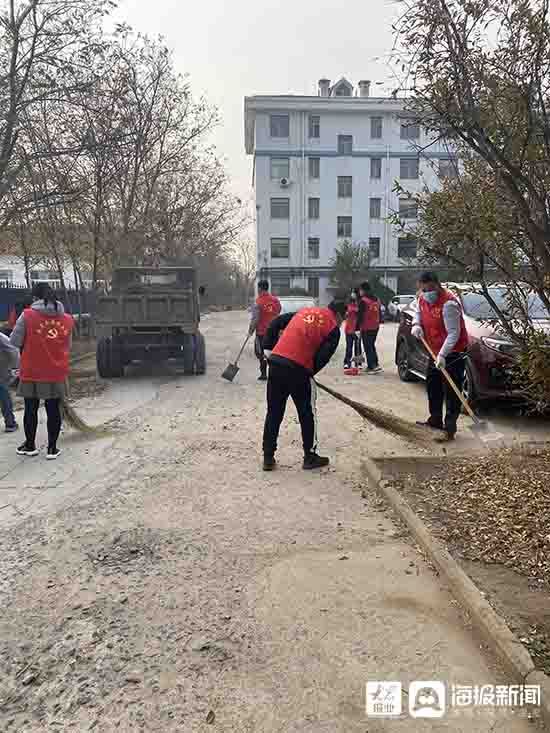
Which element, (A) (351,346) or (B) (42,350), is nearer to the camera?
(B) (42,350)

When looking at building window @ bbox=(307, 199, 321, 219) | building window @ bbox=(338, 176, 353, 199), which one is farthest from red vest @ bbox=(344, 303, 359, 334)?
building window @ bbox=(338, 176, 353, 199)

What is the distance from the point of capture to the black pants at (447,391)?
634cm

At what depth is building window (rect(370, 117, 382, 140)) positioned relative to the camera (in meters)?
46.6

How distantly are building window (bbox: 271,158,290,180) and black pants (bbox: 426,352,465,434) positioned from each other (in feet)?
139

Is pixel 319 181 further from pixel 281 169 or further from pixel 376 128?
pixel 376 128

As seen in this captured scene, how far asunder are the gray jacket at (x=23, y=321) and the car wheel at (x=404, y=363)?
20.5 feet

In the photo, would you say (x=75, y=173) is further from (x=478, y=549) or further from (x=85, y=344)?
(x=478, y=549)

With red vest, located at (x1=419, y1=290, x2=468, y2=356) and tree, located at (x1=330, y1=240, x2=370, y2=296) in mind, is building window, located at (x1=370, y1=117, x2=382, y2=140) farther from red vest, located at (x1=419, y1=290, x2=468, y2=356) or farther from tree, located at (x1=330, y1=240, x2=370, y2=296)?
red vest, located at (x1=419, y1=290, x2=468, y2=356)

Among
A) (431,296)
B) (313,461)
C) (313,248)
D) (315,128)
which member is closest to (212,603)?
(313,461)

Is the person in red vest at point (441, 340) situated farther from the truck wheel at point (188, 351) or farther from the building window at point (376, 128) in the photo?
the building window at point (376, 128)

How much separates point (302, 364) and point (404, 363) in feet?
18.4

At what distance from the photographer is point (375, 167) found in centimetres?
4725

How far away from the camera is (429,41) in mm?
3715

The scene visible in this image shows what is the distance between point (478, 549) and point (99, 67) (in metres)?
11.2
